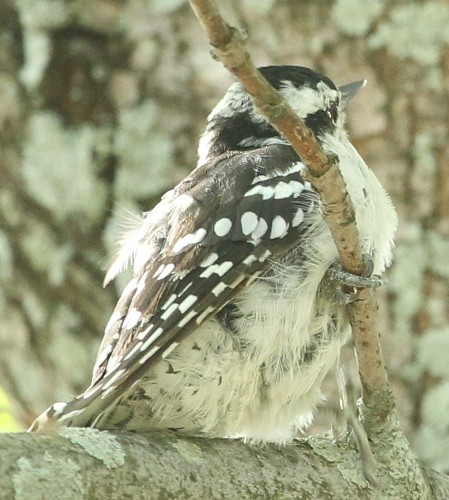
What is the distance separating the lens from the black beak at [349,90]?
3.32 m

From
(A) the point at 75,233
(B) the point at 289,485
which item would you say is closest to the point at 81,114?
(A) the point at 75,233

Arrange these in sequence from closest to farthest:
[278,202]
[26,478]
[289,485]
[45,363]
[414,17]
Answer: [26,478], [289,485], [278,202], [414,17], [45,363]

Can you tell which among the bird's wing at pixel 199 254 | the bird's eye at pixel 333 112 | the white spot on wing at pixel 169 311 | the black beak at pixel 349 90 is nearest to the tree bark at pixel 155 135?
the black beak at pixel 349 90

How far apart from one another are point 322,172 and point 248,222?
0.64 metres

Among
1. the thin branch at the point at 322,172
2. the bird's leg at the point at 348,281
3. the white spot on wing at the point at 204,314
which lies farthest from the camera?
the white spot on wing at the point at 204,314

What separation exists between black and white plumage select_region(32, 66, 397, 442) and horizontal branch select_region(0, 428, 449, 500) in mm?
146

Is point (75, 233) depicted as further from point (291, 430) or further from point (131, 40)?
point (291, 430)

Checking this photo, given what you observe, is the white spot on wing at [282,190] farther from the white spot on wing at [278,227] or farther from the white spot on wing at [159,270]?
the white spot on wing at [159,270]

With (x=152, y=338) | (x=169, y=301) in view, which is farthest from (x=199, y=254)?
(x=152, y=338)

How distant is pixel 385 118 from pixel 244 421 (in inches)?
51.0

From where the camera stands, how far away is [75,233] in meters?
3.67

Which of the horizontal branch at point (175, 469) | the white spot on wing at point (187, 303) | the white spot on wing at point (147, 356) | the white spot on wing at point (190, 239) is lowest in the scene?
the horizontal branch at point (175, 469)

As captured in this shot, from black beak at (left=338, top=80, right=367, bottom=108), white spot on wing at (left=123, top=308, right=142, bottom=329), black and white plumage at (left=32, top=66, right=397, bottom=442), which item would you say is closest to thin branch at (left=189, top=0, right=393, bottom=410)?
black and white plumage at (left=32, top=66, right=397, bottom=442)

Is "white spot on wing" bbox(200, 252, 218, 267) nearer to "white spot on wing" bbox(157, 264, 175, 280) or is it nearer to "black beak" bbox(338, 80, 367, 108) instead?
"white spot on wing" bbox(157, 264, 175, 280)
